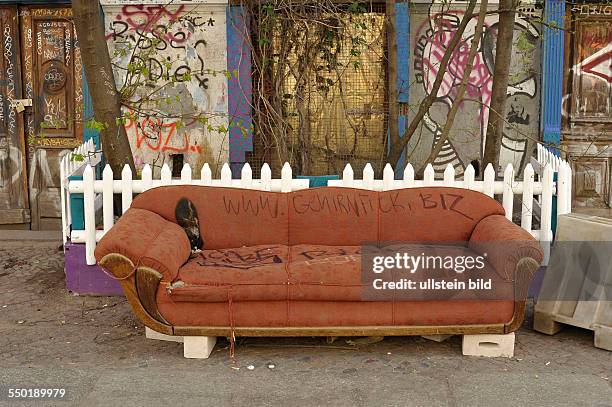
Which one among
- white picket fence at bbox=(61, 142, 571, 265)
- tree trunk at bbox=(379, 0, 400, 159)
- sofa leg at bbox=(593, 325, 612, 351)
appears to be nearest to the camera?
sofa leg at bbox=(593, 325, 612, 351)

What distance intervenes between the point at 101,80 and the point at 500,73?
357cm

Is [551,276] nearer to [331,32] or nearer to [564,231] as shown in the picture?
[564,231]

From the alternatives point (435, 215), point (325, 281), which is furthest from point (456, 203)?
point (325, 281)

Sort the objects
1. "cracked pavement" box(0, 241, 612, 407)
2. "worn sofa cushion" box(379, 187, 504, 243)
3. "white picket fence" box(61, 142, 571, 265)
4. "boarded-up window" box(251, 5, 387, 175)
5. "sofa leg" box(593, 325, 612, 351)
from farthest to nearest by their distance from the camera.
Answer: "boarded-up window" box(251, 5, 387, 175) < "white picket fence" box(61, 142, 571, 265) < "worn sofa cushion" box(379, 187, 504, 243) < "sofa leg" box(593, 325, 612, 351) < "cracked pavement" box(0, 241, 612, 407)

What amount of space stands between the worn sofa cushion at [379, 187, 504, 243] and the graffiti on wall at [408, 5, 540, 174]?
304 centimetres

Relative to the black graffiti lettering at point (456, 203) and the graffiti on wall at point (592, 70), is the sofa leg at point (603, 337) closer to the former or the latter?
the black graffiti lettering at point (456, 203)

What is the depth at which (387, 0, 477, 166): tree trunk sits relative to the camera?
259 inches

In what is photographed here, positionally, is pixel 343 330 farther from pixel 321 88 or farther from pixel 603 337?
pixel 321 88

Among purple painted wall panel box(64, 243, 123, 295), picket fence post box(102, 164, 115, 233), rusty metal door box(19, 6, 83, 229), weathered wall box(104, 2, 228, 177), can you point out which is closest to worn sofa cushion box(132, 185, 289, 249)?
picket fence post box(102, 164, 115, 233)

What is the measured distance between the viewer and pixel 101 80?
20.8 ft

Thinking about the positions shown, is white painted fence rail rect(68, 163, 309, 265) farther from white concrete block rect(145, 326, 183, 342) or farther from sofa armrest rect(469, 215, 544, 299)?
sofa armrest rect(469, 215, 544, 299)

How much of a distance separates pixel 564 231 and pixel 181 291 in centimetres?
277

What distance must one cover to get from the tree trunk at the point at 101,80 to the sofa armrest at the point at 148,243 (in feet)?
4.51

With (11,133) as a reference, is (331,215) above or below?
below
